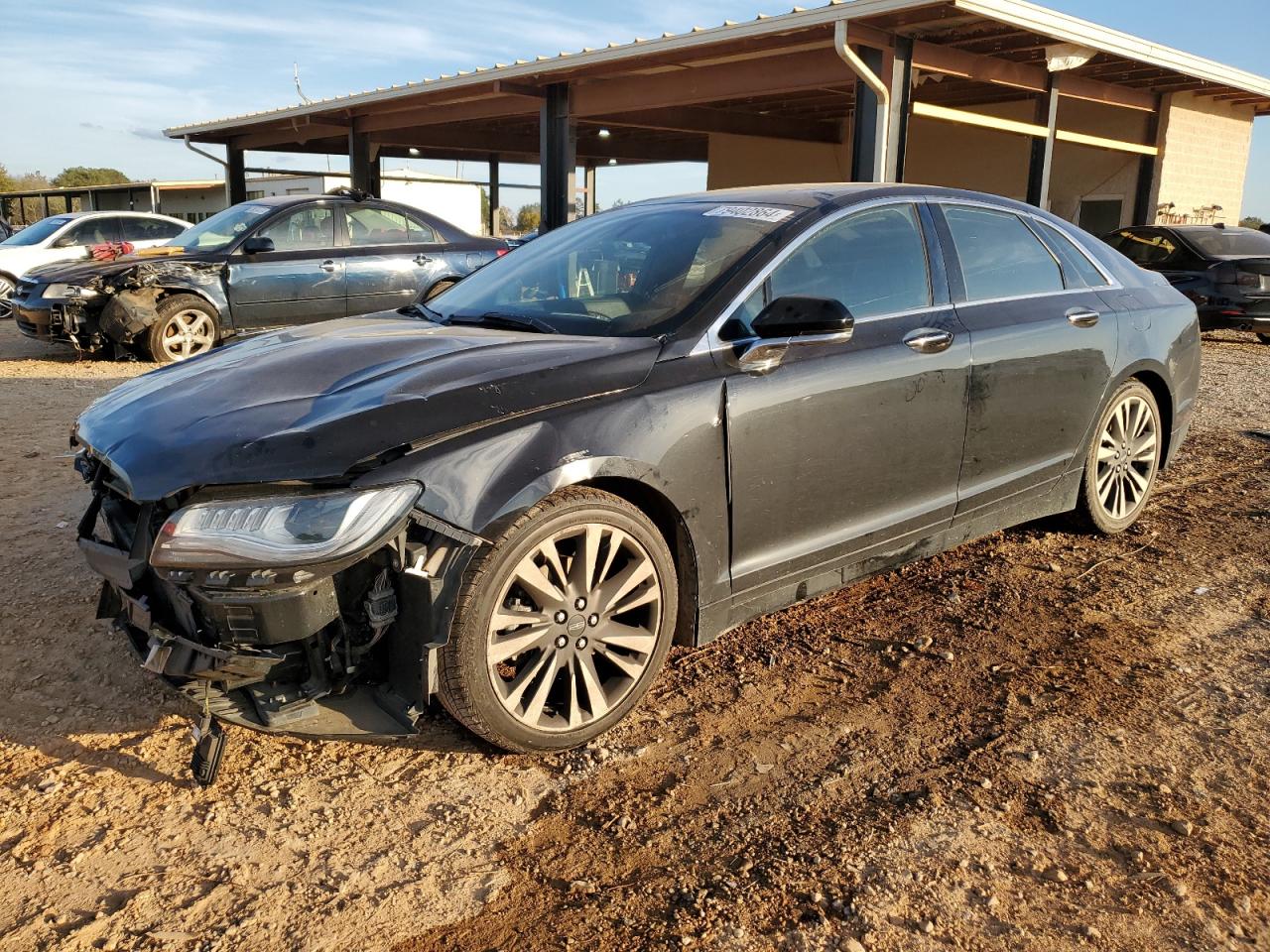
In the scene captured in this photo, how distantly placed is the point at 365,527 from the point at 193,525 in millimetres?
434

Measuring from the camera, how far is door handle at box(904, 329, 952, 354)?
145 inches

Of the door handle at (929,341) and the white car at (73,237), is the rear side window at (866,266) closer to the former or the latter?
the door handle at (929,341)

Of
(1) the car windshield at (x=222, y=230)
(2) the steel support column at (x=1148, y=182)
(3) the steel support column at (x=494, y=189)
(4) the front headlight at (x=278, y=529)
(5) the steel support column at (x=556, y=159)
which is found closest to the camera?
(4) the front headlight at (x=278, y=529)

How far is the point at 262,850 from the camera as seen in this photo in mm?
2506

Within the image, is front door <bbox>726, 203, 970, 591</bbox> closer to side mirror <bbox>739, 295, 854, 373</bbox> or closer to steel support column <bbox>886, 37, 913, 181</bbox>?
side mirror <bbox>739, 295, 854, 373</bbox>

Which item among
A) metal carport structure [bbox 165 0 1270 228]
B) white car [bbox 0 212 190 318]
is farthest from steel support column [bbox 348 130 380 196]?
white car [bbox 0 212 190 318]

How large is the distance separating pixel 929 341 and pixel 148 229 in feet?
46.4

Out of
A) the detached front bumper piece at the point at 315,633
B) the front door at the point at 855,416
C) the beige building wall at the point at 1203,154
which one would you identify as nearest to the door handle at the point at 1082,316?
the front door at the point at 855,416

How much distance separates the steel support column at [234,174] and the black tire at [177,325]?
13977 mm

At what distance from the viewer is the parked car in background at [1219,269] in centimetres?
1174

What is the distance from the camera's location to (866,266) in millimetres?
3701

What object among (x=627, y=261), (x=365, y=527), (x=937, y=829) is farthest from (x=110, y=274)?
(x=937, y=829)

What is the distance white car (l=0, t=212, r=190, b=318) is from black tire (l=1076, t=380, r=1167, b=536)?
13469mm

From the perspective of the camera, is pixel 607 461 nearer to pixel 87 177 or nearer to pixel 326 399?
pixel 326 399
